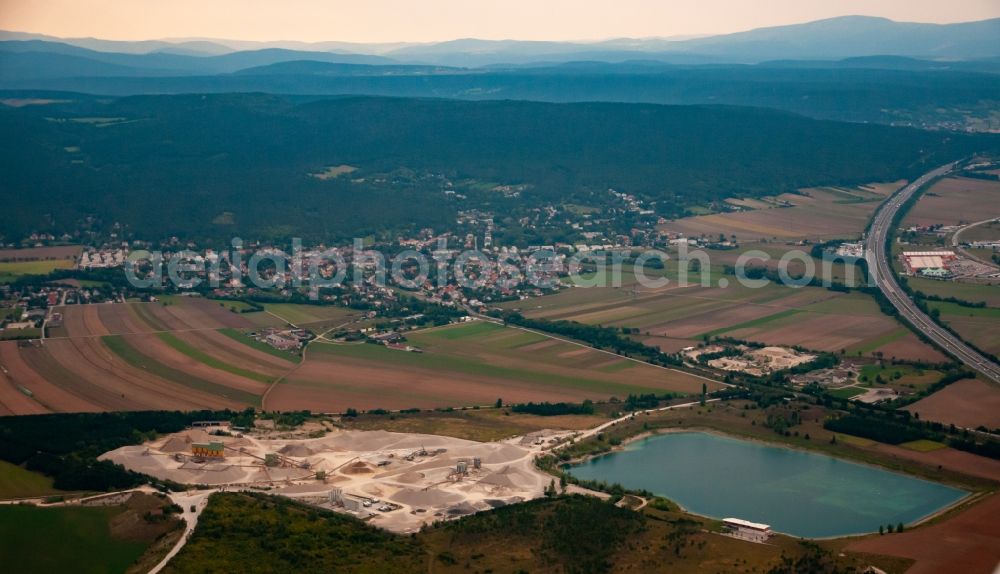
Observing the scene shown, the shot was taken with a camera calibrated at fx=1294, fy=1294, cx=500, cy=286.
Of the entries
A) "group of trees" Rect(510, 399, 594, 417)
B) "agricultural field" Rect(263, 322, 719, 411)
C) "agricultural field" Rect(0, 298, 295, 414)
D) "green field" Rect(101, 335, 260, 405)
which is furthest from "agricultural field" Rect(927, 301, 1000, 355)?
"green field" Rect(101, 335, 260, 405)

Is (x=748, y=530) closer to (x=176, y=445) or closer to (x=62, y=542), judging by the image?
(x=62, y=542)

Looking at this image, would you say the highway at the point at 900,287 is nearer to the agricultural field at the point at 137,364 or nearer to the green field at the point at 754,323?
the green field at the point at 754,323

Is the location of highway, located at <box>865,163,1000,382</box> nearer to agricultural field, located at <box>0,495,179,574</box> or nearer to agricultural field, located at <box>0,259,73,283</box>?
agricultural field, located at <box>0,495,179,574</box>

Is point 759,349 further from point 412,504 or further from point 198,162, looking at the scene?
point 198,162

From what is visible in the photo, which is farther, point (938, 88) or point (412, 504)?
point (938, 88)

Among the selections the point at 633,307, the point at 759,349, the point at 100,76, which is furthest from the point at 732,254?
the point at 100,76

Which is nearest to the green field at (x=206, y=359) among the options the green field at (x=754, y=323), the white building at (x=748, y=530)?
the green field at (x=754, y=323)
